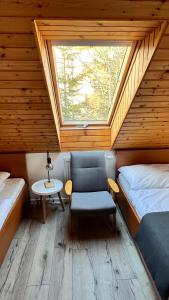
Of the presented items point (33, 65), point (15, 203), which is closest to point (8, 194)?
point (15, 203)

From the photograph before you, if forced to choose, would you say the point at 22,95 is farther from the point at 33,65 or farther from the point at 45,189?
the point at 45,189

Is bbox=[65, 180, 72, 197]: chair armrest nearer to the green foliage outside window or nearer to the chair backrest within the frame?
the chair backrest

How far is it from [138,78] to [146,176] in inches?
50.0

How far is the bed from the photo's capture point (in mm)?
1544

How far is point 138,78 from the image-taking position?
1.87 metres

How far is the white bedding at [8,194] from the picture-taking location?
2118 mm

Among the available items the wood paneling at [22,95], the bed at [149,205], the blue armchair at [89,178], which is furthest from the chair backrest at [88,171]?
the wood paneling at [22,95]

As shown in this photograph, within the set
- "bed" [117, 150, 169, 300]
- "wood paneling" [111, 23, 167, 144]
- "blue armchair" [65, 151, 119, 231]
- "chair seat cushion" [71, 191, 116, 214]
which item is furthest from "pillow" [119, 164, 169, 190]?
"wood paneling" [111, 23, 167, 144]

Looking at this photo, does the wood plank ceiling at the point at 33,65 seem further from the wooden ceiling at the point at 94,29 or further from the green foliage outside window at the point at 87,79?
the green foliage outside window at the point at 87,79

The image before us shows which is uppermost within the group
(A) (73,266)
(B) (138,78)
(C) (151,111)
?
(B) (138,78)

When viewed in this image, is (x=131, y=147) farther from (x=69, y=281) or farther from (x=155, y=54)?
(x=69, y=281)

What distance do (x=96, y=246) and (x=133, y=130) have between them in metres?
1.41

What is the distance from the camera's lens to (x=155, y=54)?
60.9 inches

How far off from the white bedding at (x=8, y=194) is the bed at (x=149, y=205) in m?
1.29
